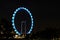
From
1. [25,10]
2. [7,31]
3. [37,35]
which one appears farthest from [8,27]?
[25,10]

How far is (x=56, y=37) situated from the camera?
28.5m

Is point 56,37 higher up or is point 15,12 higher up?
point 15,12

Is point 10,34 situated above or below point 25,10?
below

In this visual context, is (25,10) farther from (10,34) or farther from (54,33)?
(54,33)

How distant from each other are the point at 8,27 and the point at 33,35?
106 inches

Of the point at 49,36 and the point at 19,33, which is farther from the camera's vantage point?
the point at 49,36

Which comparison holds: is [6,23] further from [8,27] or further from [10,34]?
[10,34]

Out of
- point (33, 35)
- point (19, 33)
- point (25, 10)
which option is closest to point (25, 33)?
point (19, 33)

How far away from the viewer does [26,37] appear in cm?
2275

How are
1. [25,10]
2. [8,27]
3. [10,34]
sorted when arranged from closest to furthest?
[25,10] < [10,34] < [8,27]

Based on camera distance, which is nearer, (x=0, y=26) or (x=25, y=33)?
(x=25, y=33)

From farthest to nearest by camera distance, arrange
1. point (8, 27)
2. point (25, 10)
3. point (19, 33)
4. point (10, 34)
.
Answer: point (8, 27) < point (10, 34) < point (25, 10) < point (19, 33)

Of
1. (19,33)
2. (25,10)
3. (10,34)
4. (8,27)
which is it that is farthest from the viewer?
(8,27)

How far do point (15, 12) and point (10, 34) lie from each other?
3.54 m
